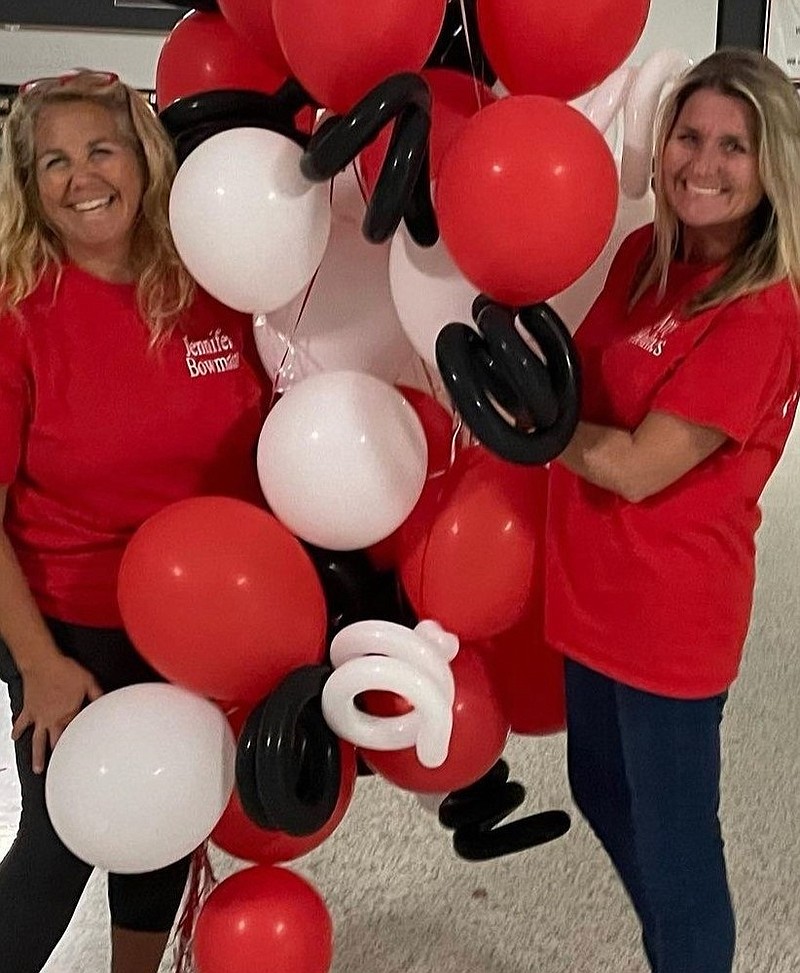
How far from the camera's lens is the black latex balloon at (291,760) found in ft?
3.47

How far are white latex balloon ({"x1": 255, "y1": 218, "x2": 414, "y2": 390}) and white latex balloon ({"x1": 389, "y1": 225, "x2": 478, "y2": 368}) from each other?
0.12 metres

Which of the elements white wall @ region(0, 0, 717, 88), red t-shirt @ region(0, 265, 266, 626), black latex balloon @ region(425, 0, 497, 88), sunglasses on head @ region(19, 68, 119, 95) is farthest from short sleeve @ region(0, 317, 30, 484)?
white wall @ region(0, 0, 717, 88)

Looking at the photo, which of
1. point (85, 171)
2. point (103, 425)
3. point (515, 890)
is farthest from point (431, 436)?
point (515, 890)

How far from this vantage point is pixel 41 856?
1.27m

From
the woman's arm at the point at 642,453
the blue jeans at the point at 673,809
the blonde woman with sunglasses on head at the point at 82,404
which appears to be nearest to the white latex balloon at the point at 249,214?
the blonde woman with sunglasses on head at the point at 82,404

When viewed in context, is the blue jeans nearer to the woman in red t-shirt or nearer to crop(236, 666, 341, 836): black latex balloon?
the woman in red t-shirt

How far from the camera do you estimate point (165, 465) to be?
1214 millimetres

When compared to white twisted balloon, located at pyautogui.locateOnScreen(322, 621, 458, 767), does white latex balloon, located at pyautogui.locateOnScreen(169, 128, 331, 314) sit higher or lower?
higher

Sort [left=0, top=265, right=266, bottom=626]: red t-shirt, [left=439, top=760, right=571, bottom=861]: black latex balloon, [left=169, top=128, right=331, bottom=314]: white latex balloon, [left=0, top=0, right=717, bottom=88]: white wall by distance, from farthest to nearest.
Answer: [left=0, top=0, right=717, bottom=88]: white wall < [left=439, top=760, right=571, bottom=861]: black latex balloon < [left=0, top=265, right=266, bottom=626]: red t-shirt < [left=169, top=128, right=331, bottom=314]: white latex balloon

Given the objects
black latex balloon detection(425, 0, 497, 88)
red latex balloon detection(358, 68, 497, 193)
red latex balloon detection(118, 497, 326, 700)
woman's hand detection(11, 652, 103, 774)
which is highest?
black latex balloon detection(425, 0, 497, 88)

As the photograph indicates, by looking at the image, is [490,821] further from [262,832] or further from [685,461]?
[685,461]

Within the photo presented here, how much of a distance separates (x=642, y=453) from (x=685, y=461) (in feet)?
0.16

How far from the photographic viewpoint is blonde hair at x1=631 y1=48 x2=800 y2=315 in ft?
3.51

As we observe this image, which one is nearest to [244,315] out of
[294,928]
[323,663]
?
[323,663]
